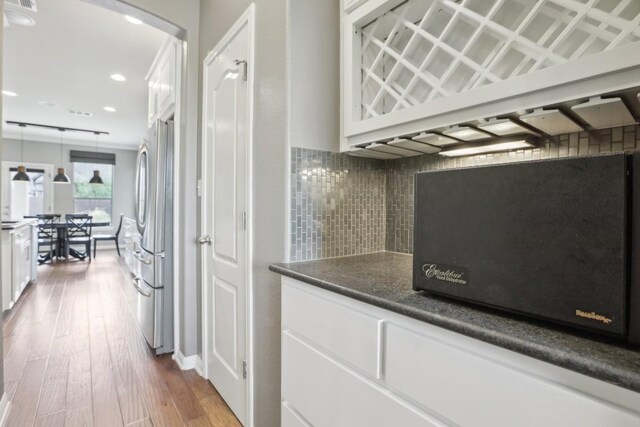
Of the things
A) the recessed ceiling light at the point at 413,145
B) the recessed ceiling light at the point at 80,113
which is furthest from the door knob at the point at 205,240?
the recessed ceiling light at the point at 80,113

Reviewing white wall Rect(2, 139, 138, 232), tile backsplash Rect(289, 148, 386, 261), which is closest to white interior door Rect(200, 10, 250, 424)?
tile backsplash Rect(289, 148, 386, 261)

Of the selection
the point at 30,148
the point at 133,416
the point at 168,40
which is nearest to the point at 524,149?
the point at 133,416

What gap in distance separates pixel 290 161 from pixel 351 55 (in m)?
0.51

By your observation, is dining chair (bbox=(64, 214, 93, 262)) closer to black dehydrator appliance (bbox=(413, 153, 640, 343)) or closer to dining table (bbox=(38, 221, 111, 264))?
dining table (bbox=(38, 221, 111, 264))

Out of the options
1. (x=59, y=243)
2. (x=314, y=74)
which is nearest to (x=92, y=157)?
(x=59, y=243)

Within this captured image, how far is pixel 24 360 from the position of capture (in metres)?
2.28

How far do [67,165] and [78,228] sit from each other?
205cm

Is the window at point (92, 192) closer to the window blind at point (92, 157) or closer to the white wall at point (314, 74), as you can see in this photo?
the window blind at point (92, 157)

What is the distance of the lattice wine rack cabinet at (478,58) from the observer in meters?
0.71

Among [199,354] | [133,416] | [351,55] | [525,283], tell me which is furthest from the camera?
[199,354]

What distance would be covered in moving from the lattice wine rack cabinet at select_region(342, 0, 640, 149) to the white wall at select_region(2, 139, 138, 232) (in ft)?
27.1

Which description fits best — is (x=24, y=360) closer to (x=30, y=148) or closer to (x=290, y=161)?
(x=290, y=161)

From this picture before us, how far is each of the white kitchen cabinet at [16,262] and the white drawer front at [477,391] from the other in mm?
3984

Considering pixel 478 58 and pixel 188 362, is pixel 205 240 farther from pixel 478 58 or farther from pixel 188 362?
pixel 478 58
